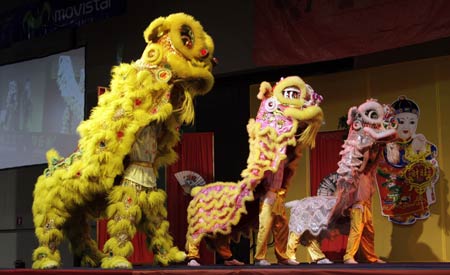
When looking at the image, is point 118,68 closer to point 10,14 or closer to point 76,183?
point 76,183

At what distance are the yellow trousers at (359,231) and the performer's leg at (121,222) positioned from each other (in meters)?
1.09

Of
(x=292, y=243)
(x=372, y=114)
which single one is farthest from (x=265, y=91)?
(x=292, y=243)

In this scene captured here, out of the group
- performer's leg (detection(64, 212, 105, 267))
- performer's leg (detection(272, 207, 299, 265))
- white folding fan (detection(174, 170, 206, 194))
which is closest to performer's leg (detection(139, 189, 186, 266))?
performer's leg (detection(64, 212, 105, 267))

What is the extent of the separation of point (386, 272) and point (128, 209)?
4.70ft

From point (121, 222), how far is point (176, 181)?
5.49 feet

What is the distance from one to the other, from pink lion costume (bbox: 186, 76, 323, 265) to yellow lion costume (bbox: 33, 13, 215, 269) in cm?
28

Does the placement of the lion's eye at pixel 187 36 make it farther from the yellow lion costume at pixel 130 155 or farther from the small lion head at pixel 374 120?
the small lion head at pixel 374 120

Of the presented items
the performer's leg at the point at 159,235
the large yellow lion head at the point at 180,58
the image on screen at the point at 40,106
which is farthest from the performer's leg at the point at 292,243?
the image on screen at the point at 40,106

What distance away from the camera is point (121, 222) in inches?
129

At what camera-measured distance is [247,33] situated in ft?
17.6

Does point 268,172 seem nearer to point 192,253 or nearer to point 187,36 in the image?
point 192,253

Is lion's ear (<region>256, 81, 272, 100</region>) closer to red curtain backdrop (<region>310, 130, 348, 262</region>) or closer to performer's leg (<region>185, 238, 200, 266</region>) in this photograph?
performer's leg (<region>185, 238, 200, 266</region>)

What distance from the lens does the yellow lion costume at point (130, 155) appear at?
3.34 meters

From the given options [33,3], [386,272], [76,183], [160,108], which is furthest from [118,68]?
[33,3]
